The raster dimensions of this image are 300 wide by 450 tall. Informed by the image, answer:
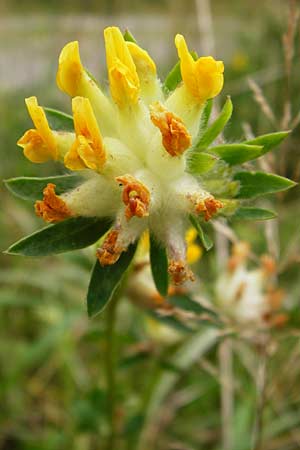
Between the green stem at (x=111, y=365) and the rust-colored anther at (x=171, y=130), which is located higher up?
the rust-colored anther at (x=171, y=130)

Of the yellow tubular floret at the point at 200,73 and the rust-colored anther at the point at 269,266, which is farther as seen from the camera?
the rust-colored anther at the point at 269,266

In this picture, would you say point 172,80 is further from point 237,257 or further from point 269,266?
point 237,257

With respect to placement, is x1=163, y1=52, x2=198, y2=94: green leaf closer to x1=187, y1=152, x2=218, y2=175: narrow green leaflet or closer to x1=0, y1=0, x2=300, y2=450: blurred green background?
x1=187, y1=152, x2=218, y2=175: narrow green leaflet

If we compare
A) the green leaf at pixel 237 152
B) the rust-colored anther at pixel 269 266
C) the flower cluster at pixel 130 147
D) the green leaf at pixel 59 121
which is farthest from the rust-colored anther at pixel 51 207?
the rust-colored anther at pixel 269 266

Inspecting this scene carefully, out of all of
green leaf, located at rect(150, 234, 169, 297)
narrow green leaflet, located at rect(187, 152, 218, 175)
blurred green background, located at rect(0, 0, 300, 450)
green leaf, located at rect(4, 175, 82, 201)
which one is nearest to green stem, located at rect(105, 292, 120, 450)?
blurred green background, located at rect(0, 0, 300, 450)

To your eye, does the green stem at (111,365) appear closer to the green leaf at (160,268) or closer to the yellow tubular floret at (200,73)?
the green leaf at (160,268)

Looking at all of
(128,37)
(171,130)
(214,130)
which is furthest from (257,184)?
(128,37)
